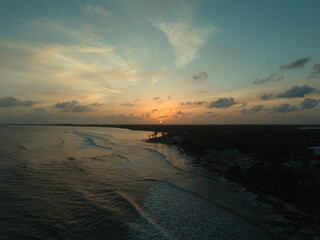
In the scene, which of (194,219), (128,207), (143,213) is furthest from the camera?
(128,207)

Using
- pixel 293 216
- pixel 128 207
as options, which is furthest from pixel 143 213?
pixel 293 216

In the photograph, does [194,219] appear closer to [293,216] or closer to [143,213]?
[143,213]

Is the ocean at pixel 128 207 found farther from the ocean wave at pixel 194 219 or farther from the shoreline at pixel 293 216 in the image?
the shoreline at pixel 293 216

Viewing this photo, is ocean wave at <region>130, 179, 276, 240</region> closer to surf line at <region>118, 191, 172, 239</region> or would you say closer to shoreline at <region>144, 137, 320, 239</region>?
surf line at <region>118, 191, 172, 239</region>

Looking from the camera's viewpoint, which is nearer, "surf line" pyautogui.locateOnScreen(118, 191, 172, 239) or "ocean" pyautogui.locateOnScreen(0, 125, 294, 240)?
"ocean" pyautogui.locateOnScreen(0, 125, 294, 240)

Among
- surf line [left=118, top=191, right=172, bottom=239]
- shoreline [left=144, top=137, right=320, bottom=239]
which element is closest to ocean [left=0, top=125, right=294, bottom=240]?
surf line [left=118, top=191, right=172, bottom=239]

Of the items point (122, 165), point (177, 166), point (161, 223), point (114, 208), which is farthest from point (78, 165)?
point (161, 223)

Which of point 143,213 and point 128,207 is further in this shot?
point 128,207

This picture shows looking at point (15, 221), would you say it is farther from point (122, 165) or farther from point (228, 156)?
point (228, 156)

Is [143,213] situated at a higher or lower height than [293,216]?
lower

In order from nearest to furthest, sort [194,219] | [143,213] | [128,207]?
[194,219], [143,213], [128,207]

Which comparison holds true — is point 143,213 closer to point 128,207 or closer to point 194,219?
point 128,207
